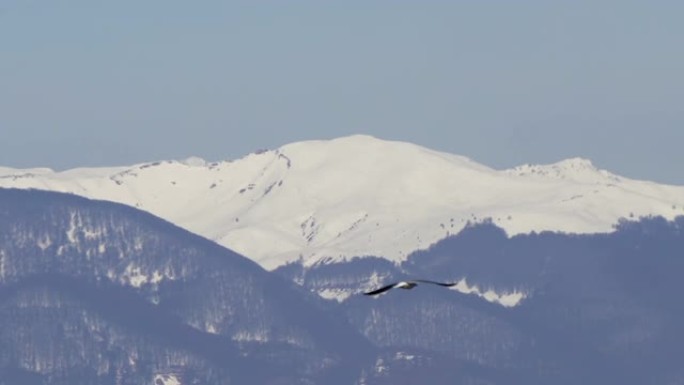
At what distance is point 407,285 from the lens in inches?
3664
